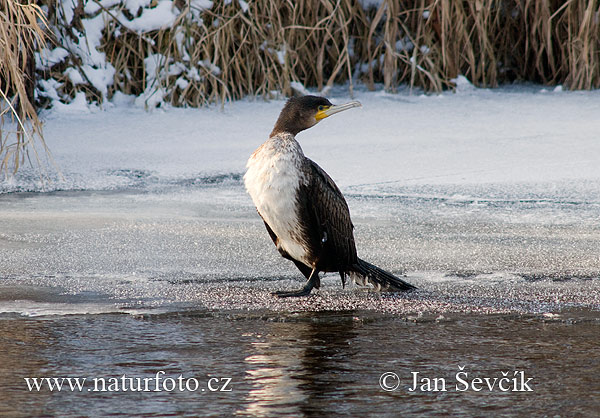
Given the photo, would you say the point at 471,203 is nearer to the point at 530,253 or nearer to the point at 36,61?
the point at 530,253

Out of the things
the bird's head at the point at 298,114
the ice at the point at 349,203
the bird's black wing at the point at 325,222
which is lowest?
the ice at the point at 349,203

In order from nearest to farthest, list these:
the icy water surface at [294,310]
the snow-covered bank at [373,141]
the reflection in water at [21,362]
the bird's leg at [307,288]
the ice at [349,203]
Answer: the reflection in water at [21,362]
the icy water surface at [294,310]
the bird's leg at [307,288]
the ice at [349,203]
the snow-covered bank at [373,141]

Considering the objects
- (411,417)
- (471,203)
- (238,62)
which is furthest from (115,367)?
(238,62)

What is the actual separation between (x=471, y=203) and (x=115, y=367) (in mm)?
3187

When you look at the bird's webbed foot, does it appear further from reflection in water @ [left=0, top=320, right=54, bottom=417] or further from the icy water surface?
reflection in water @ [left=0, top=320, right=54, bottom=417]

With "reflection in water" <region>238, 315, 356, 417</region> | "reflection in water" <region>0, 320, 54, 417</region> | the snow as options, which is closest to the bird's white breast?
"reflection in water" <region>238, 315, 356, 417</region>

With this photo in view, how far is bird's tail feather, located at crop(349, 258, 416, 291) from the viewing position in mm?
3811

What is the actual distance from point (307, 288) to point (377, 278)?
292 mm

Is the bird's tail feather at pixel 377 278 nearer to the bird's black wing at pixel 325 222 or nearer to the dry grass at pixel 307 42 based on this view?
the bird's black wing at pixel 325 222

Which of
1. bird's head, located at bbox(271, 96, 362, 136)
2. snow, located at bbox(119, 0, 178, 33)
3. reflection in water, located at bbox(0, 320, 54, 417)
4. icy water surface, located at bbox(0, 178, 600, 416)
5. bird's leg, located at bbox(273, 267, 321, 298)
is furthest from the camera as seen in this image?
snow, located at bbox(119, 0, 178, 33)

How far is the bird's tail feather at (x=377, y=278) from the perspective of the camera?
3.81 m

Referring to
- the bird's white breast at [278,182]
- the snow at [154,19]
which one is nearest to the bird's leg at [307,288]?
the bird's white breast at [278,182]

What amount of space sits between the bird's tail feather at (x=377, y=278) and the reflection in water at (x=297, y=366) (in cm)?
40

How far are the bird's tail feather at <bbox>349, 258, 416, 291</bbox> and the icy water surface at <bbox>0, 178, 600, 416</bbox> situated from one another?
66 millimetres
